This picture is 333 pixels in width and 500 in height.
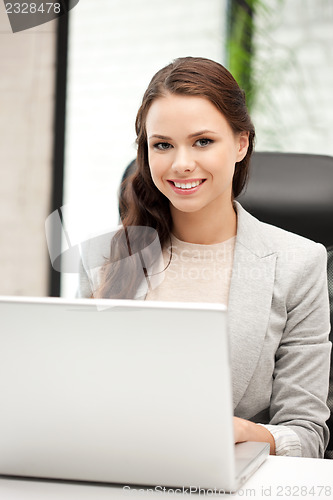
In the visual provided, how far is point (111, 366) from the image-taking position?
608 mm

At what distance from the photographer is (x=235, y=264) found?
1.24 metres

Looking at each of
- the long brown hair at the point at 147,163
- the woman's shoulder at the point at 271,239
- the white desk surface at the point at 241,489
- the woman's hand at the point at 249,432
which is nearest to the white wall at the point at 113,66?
the long brown hair at the point at 147,163

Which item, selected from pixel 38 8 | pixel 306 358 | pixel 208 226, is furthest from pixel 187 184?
pixel 38 8

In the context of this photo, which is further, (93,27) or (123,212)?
(93,27)

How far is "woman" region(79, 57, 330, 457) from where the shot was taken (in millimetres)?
1166

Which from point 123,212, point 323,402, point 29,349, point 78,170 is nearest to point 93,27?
point 78,170

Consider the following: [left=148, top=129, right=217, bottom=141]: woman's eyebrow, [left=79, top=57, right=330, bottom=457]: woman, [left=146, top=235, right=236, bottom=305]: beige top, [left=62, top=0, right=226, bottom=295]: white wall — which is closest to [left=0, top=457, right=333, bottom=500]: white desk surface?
[left=79, top=57, right=330, bottom=457]: woman

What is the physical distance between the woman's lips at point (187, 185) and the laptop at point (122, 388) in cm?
63

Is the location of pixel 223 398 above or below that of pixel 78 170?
below

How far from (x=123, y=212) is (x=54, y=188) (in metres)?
1.08

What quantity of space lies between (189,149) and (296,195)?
29 cm

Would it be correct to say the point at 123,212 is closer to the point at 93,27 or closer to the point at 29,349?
the point at 29,349

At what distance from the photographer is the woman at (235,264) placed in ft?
3.83

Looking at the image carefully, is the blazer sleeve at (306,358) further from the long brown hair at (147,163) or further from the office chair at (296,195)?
the long brown hair at (147,163)
